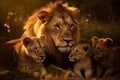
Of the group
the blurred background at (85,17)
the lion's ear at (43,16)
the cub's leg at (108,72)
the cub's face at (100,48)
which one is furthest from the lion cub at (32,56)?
the blurred background at (85,17)

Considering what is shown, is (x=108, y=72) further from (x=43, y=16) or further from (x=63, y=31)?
(x=43, y=16)

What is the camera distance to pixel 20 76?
7.23 m

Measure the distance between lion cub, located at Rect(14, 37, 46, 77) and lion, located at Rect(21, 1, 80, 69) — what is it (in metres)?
0.29

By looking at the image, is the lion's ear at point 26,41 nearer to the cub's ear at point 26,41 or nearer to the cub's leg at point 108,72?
the cub's ear at point 26,41

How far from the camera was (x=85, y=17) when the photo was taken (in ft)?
38.7

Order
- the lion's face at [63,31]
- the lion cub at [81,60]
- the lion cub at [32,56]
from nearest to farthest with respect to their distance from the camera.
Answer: the lion cub at [32,56] < the lion's face at [63,31] < the lion cub at [81,60]

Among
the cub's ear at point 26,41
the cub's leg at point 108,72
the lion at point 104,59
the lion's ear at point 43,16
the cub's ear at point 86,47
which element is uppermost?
the lion's ear at point 43,16

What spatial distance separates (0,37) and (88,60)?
2.55 meters

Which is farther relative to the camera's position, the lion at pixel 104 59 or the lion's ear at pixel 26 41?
the lion at pixel 104 59

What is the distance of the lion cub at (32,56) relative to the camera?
7.47m

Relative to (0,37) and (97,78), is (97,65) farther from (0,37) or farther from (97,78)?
(0,37)

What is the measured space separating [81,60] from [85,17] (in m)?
4.03

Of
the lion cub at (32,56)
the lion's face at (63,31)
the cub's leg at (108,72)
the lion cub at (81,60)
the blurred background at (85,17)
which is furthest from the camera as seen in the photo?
the blurred background at (85,17)

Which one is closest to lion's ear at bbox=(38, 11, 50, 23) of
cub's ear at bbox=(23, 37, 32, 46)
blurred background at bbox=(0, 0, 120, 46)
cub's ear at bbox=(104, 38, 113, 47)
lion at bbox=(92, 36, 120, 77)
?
cub's ear at bbox=(23, 37, 32, 46)
